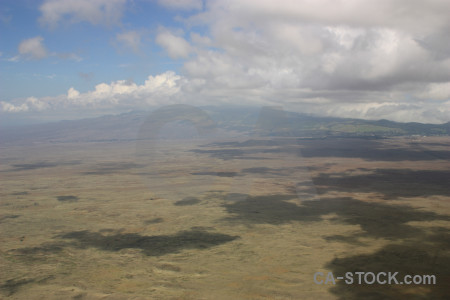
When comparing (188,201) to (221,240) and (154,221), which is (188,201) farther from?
(221,240)

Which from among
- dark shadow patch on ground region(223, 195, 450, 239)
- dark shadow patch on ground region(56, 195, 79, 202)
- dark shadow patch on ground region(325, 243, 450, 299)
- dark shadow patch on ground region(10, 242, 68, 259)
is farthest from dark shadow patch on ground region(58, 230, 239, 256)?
dark shadow patch on ground region(56, 195, 79, 202)

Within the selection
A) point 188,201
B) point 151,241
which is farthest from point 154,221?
point 188,201

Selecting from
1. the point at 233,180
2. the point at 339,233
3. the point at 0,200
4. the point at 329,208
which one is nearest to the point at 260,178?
the point at 233,180

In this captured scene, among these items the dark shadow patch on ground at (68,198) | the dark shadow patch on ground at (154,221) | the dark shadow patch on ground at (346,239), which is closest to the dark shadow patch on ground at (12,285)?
the dark shadow patch on ground at (154,221)

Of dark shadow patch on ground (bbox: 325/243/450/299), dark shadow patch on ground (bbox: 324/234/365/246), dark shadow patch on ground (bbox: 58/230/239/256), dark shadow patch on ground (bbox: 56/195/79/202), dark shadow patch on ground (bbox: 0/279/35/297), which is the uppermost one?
dark shadow patch on ground (bbox: 325/243/450/299)

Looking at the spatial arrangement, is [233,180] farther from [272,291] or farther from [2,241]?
[272,291]

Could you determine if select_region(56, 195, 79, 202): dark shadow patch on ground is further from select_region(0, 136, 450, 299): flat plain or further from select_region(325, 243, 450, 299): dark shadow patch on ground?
select_region(325, 243, 450, 299): dark shadow patch on ground
